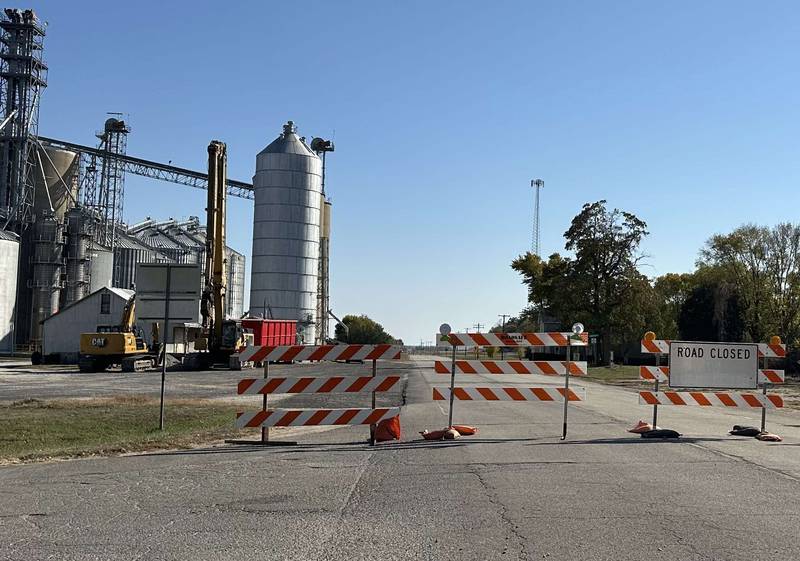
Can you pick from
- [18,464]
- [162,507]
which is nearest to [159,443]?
[18,464]

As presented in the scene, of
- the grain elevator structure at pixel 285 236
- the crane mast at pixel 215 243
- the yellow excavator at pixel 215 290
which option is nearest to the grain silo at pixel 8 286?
the grain elevator structure at pixel 285 236

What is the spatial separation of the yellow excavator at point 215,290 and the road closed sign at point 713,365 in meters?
35.0

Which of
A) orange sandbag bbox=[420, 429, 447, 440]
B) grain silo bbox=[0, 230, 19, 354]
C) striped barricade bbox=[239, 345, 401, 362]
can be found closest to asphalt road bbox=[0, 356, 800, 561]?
orange sandbag bbox=[420, 429, 447, 440]

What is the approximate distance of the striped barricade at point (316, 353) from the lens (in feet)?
44.7

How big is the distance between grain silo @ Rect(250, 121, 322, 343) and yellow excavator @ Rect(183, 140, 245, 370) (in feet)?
76.7

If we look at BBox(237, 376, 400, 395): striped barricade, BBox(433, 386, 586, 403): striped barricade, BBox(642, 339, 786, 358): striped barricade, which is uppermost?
BBox(642, 339, 786, 358): striped barricade

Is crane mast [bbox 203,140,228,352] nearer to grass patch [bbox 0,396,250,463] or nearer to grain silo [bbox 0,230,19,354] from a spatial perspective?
grass patch [bbox 0,396,250,463]

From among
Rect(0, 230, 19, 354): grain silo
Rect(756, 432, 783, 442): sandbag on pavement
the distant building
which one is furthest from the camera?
the distant building

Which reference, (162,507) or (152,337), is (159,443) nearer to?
(162,507)

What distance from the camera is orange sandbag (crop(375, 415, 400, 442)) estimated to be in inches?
544

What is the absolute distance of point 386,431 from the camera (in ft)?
45.5

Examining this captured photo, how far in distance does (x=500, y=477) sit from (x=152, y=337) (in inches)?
1922

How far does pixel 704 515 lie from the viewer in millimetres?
7938

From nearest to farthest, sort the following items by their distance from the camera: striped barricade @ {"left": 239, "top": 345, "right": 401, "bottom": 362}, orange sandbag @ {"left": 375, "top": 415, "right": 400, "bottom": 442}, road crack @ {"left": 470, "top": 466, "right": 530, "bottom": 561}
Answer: road crack @ {"left": 470, "top": 466, "right": 530, "bottom": 561} → striped barricade @ {"left": 239, "top": 345, "right": 401, "bottom": 362} → orange sandbag @ {"left": 375, "top": 415, "right": 400, "bottom": 442}
